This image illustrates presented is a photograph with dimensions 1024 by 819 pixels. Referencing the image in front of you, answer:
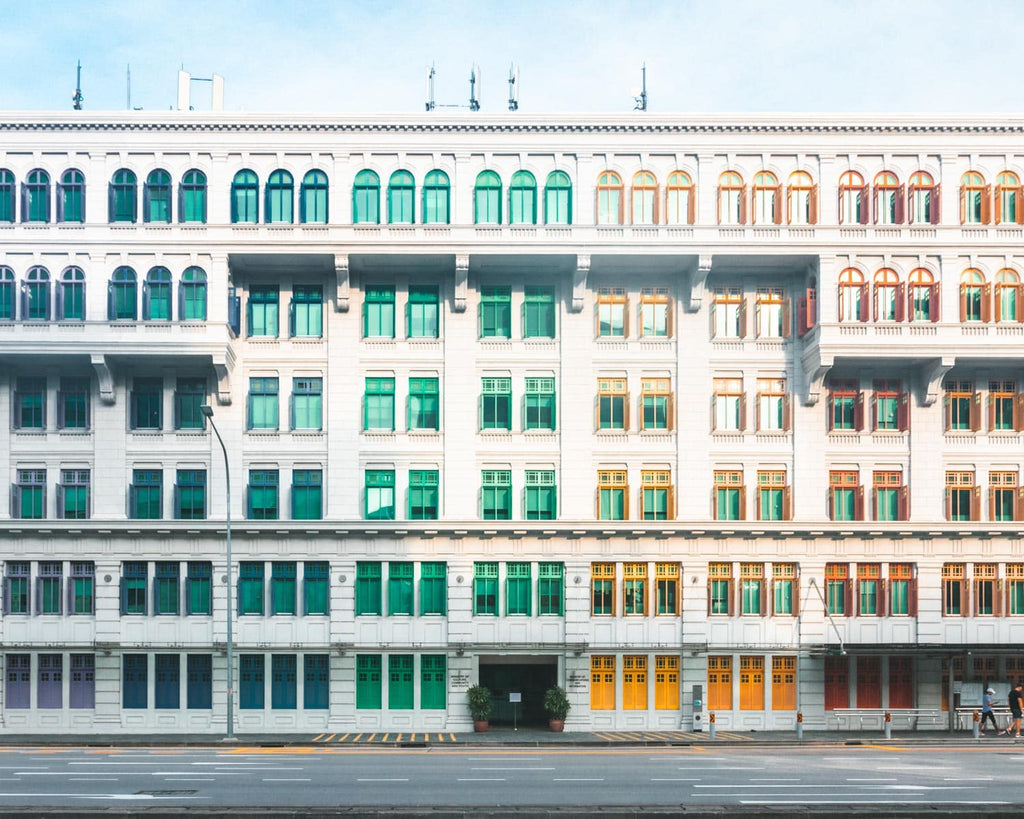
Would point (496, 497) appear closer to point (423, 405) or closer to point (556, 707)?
point (423, 405)

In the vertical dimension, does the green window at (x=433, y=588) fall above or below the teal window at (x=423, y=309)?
below

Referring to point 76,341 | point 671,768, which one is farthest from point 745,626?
point 76,341

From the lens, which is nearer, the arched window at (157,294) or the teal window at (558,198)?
the arched window at (157,294)

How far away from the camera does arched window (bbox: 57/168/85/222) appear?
4162 cm

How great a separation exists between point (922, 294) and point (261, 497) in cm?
2605

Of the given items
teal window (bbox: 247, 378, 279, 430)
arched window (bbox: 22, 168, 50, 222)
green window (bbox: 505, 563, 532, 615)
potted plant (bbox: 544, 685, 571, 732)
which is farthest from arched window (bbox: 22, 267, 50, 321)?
potted plant (bbox: 544, 685, 571, 732)

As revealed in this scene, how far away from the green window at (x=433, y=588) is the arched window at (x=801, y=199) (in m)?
18.8

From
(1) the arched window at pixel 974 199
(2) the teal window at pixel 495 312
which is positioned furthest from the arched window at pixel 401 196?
(1) the arched window at pixel 974 199

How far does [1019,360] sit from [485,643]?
22617 millimetres

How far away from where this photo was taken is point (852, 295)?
41812 mm

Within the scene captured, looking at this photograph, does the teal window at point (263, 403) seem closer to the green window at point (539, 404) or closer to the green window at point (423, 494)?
the green window at point (423, 494)

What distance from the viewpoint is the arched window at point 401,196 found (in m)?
42.0

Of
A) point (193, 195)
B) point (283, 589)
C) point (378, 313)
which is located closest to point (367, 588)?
point (283, 589)

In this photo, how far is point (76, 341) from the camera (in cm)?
4047
